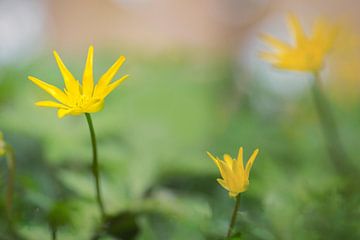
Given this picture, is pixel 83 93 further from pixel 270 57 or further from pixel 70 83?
pixel 270 57

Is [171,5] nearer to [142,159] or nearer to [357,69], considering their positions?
[357,69]

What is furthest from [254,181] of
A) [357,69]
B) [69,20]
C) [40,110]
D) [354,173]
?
[69,20]

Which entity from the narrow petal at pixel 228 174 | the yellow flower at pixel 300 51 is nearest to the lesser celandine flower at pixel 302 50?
the yellow flower at pixel 300 51

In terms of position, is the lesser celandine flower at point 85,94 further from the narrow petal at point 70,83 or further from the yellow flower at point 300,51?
the yellow flower at point 300,51

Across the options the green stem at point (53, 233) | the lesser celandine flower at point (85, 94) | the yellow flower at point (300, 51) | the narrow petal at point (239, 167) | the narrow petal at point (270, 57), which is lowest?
the green stem at point (53, 233)

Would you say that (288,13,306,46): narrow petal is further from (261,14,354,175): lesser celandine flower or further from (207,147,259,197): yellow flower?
(207,147,259,197): yellow flower

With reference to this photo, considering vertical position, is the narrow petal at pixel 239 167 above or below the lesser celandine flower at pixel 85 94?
above
